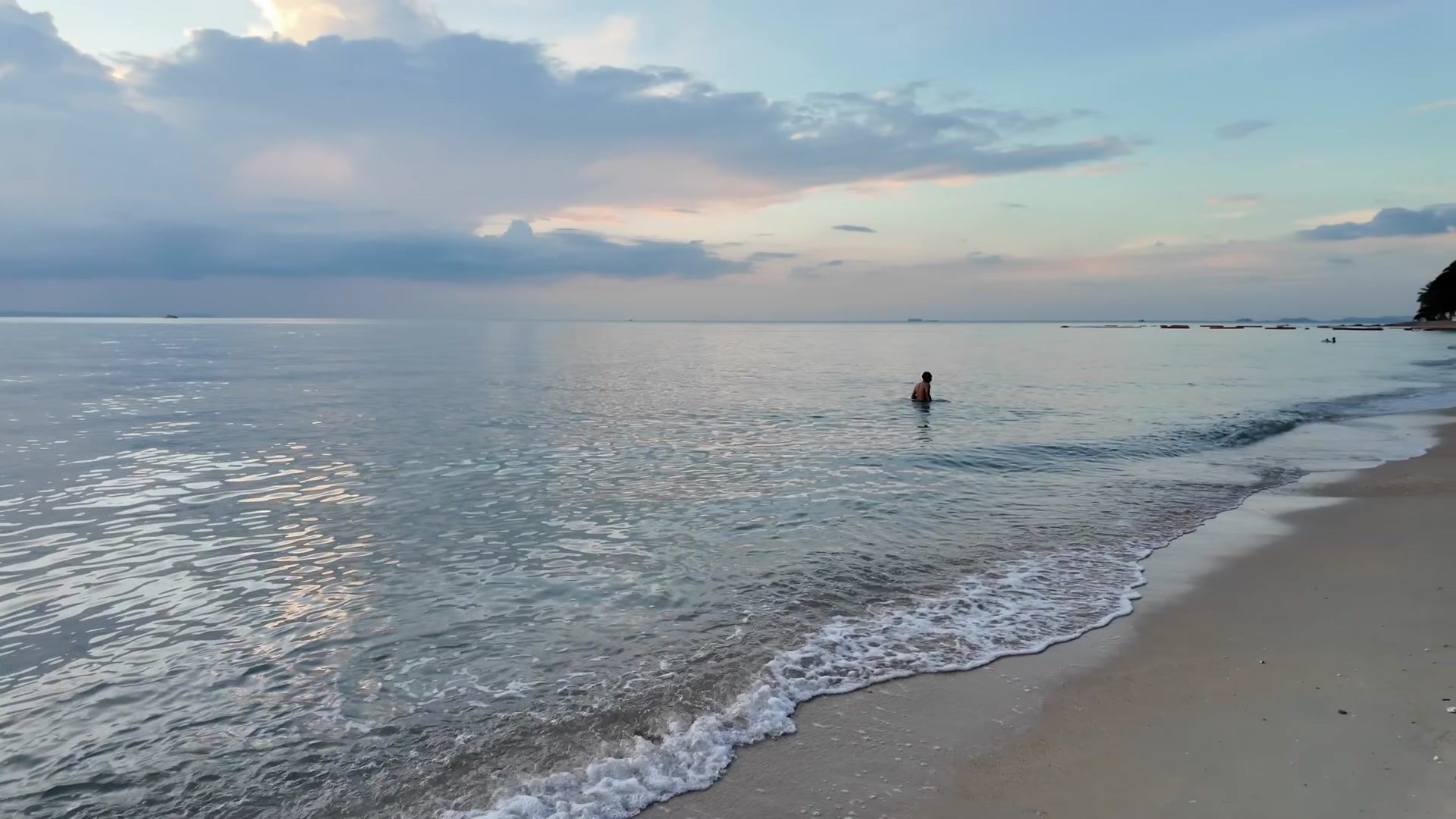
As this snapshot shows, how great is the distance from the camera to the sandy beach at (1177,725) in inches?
215

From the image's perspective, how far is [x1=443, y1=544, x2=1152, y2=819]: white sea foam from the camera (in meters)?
5.80


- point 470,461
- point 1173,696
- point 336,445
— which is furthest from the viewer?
point 336,445

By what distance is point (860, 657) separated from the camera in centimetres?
827

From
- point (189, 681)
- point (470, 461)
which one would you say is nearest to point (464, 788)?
point (189, 681)

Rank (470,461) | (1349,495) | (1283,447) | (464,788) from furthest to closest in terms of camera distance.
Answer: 1. (1283,447)
2. (470,461)
3. (1349,495)
4. (464,788)

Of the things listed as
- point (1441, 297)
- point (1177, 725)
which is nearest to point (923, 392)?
point (1177, 725)

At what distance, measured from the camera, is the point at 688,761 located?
20.4ft

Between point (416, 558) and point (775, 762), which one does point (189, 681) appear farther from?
point (775, 762)

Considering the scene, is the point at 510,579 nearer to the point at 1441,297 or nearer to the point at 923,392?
the point at 923,392

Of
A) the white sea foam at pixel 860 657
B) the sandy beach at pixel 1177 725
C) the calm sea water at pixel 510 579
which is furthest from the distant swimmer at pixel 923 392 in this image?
the sandy beach at pixel 1177 725

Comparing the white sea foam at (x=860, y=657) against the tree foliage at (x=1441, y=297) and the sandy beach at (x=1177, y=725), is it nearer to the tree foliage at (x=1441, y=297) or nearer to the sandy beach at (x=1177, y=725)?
the sandy beach at (x=1177, y=725)

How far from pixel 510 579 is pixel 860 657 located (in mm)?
5193

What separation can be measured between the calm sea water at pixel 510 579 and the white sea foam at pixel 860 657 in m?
0.04

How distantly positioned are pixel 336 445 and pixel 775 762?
20.1 meters
